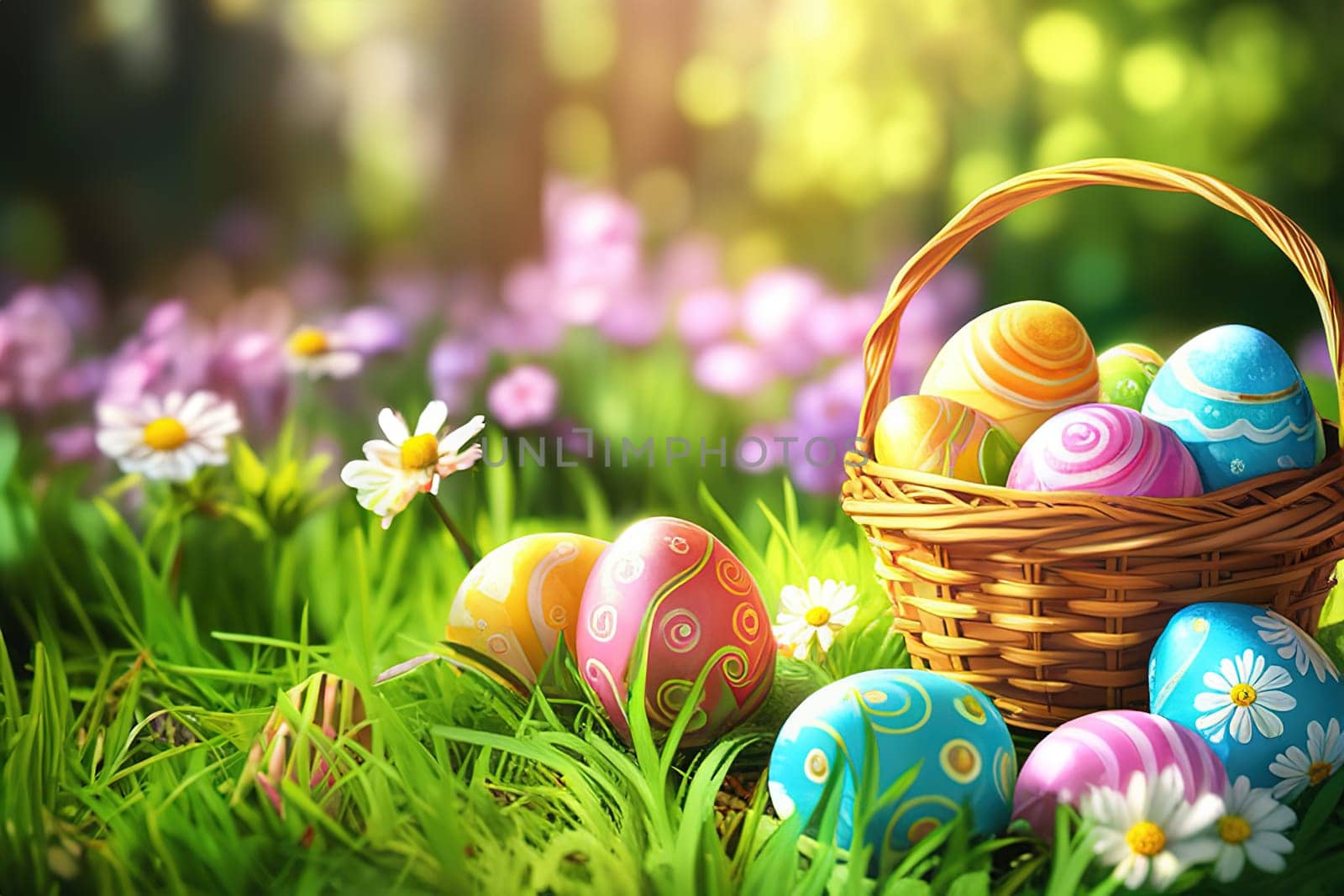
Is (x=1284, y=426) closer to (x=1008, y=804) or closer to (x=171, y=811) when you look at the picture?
(x=1008, y=804)

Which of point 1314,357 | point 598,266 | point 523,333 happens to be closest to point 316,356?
point 523,333

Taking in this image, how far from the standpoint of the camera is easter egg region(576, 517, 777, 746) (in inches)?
40.6

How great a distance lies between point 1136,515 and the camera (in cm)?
93

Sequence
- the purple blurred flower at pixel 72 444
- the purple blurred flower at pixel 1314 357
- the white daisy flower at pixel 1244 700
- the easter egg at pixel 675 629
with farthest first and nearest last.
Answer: the purple blurred flower at pixel 1314 357, the purple blurred flower at pixel 72 444, the easter egg at pixel 675 629, the white daisy flower at pixel 1244 700

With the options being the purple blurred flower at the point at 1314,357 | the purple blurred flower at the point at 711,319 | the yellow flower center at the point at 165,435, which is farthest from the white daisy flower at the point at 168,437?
the purple blurred flower at the point at 1314,357

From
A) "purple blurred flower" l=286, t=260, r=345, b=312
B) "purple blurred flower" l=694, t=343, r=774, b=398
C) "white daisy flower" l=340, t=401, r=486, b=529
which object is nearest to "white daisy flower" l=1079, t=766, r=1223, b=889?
"white daisy flower" l=340, t=401, r=486, b=529

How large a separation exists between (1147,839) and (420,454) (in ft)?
2.21

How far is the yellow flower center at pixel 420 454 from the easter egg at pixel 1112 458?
0.52 metres

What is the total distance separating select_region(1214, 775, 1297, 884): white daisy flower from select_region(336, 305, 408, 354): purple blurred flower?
1352mm

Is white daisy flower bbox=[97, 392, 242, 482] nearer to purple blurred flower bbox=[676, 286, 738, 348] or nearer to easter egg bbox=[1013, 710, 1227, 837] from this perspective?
A: purple blurred flower bbox=[676, 286, 738, 348]

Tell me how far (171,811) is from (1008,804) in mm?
599

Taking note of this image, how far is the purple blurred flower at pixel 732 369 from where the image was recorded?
1.87 metres

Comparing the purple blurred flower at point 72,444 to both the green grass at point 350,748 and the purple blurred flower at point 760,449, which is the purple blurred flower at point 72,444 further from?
the purple blurred flower at point 760,449

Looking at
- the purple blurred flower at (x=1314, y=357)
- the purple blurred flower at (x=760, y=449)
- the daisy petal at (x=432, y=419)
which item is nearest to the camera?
the daisy petal at (x=432, y=419)
